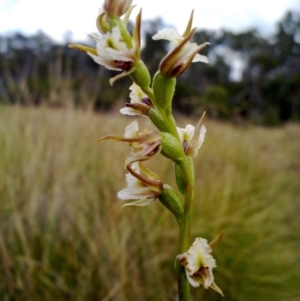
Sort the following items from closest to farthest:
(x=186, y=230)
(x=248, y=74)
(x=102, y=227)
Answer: (x=186, y=230) < (x=102, y=227) < (x=248, y=74)

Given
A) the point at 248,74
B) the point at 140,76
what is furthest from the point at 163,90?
the point at 248,74

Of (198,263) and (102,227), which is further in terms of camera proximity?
(102,227)

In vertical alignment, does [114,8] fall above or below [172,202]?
above

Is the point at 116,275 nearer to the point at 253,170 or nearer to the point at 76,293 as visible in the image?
the point at 76,293

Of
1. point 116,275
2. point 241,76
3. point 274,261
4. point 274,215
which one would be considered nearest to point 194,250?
point 116,275

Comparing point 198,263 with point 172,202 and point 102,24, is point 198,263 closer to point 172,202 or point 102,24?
point 172,202

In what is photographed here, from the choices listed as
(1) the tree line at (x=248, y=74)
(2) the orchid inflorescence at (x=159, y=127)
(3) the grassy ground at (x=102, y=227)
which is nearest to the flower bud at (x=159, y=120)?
(2) the orchid inflorescence at (x=159, y=127)

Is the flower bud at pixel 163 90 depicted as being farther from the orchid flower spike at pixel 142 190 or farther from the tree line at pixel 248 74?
the tree line at pixel 248 74
